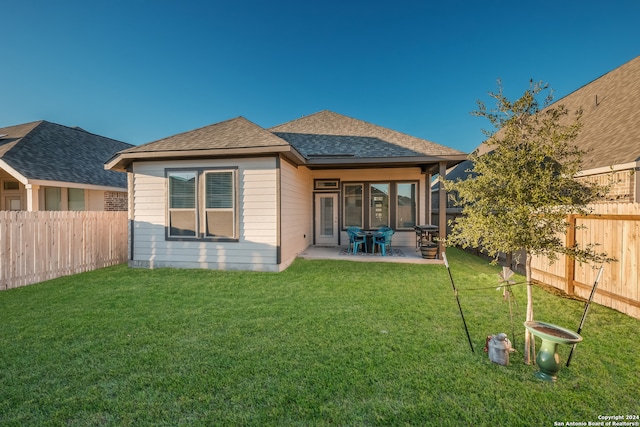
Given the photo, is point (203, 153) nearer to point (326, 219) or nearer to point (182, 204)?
point (182, 204)

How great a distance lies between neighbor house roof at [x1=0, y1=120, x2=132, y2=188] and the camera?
8633 millimetres

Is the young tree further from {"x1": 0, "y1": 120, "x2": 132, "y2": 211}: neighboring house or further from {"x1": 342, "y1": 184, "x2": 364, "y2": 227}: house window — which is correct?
{"x1": 0, "y1": 120, "x2": 132, "y2": 211}: neighboring house

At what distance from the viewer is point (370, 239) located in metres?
9.05

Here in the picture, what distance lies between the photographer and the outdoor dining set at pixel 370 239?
8.55 metres

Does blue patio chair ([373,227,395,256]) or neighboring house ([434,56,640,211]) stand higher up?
neighboring house ([434,56,640,211])

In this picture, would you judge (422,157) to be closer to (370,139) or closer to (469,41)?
(370,139)

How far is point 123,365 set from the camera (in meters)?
2.68

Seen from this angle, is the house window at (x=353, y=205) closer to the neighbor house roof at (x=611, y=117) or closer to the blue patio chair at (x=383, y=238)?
the blue patio chair at (x=383, y=238)

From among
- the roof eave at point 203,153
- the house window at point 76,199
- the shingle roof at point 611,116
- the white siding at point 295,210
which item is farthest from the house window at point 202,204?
the shingle roof at point 611,116

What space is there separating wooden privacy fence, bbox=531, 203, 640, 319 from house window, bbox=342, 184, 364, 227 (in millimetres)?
6099

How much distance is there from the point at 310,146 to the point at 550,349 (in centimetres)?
810

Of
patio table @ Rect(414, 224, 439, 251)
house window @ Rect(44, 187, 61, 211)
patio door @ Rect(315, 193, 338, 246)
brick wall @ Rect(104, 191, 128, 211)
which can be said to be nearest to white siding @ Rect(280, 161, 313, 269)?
patio door @ Rect(315, 193, 338, 246)

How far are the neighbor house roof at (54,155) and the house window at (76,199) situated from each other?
81 centimetres

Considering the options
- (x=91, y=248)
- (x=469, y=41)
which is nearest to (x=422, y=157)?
(x=91, y=248)
